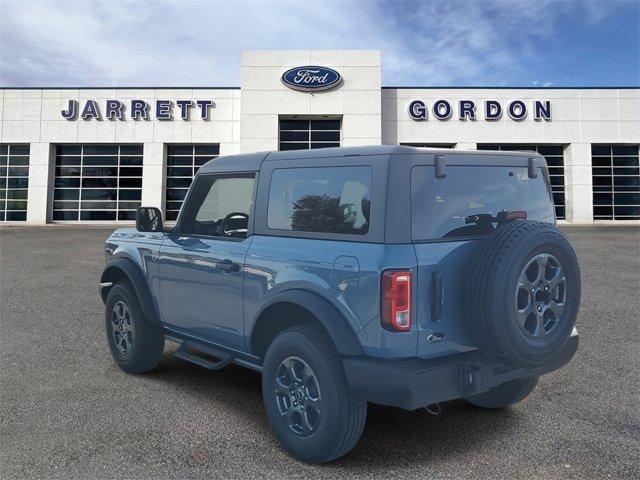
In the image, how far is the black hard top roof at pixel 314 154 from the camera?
293 centimetres

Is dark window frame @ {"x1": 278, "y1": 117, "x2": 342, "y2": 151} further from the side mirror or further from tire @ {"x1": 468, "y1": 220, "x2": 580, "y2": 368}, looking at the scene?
tire @ {"x1": 468, "y1": 220, "x2": 580, "y2": 368}

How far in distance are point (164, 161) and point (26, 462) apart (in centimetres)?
2648

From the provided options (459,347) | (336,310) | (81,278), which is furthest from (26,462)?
(81,278)

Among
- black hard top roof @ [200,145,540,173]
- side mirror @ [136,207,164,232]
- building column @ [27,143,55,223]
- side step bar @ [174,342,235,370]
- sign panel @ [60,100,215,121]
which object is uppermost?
sign panel @ [60,100,215,121]

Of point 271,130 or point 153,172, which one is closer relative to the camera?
point 271,130

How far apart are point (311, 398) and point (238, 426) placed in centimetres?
87

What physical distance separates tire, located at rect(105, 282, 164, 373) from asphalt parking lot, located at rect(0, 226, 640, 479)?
143 mm

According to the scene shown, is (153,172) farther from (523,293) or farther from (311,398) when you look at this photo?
(523,293)

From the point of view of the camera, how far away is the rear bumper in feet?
8.71

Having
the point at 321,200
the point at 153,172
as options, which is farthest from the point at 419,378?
the point at 153,172

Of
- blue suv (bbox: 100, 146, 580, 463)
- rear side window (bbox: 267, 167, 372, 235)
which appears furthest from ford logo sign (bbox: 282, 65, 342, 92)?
rear side window (bbox: 267, 167, 372, 235)

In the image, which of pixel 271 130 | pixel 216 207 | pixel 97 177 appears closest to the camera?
pixel 216 207

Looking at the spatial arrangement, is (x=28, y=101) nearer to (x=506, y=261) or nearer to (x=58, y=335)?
(x=58, y=335)

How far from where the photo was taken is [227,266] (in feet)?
11.8
